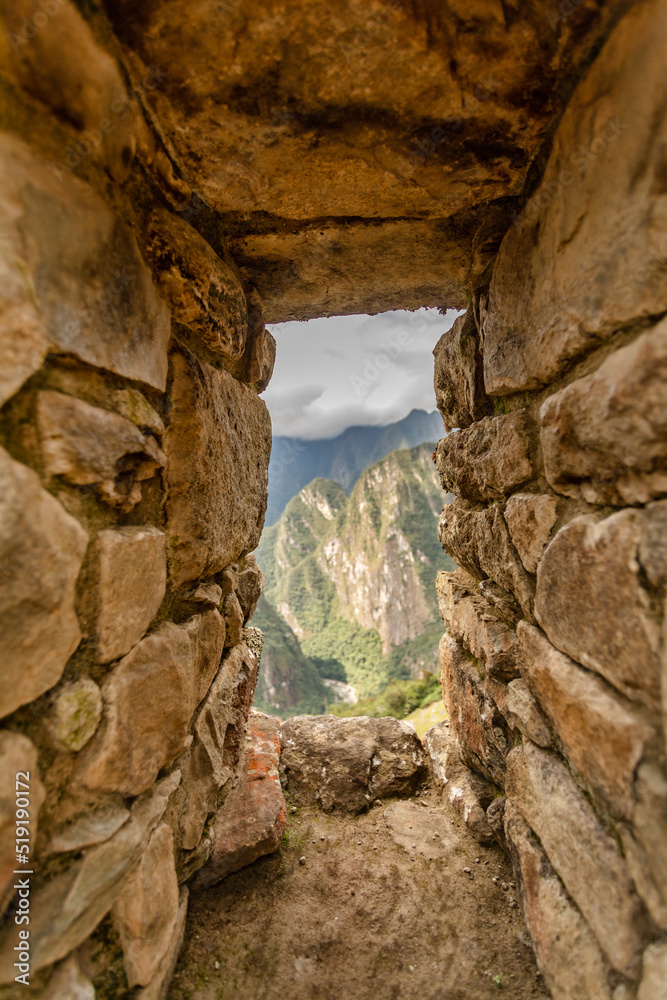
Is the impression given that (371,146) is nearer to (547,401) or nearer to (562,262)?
(562,262)

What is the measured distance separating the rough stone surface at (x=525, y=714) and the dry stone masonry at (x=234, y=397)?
0.04 ft

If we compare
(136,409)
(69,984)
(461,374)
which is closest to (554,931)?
(69,984)

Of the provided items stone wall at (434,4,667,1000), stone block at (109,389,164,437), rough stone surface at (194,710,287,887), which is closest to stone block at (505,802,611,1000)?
stone wall at (434,4,667,1000)

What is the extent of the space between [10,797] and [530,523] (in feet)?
5.05

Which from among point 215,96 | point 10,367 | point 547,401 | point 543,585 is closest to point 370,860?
point 543,585

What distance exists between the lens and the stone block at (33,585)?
812 millimetres

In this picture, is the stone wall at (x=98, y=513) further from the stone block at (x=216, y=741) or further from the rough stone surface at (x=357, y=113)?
the rough stone surface at (x=357, y=113)

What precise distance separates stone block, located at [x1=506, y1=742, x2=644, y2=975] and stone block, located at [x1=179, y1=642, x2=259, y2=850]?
118 centimetres

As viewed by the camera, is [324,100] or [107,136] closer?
[107,136]

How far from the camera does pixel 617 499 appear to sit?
3.50 feet

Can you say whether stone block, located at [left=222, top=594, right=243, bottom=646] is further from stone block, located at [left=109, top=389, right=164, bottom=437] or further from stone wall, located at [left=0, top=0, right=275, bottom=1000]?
stone block, located at [left=109, top=389, right=164, bottom=437]

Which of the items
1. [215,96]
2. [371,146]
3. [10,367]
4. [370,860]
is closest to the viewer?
[10,367]

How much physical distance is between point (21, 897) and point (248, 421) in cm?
169

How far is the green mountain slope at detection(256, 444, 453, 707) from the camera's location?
46.7 m
